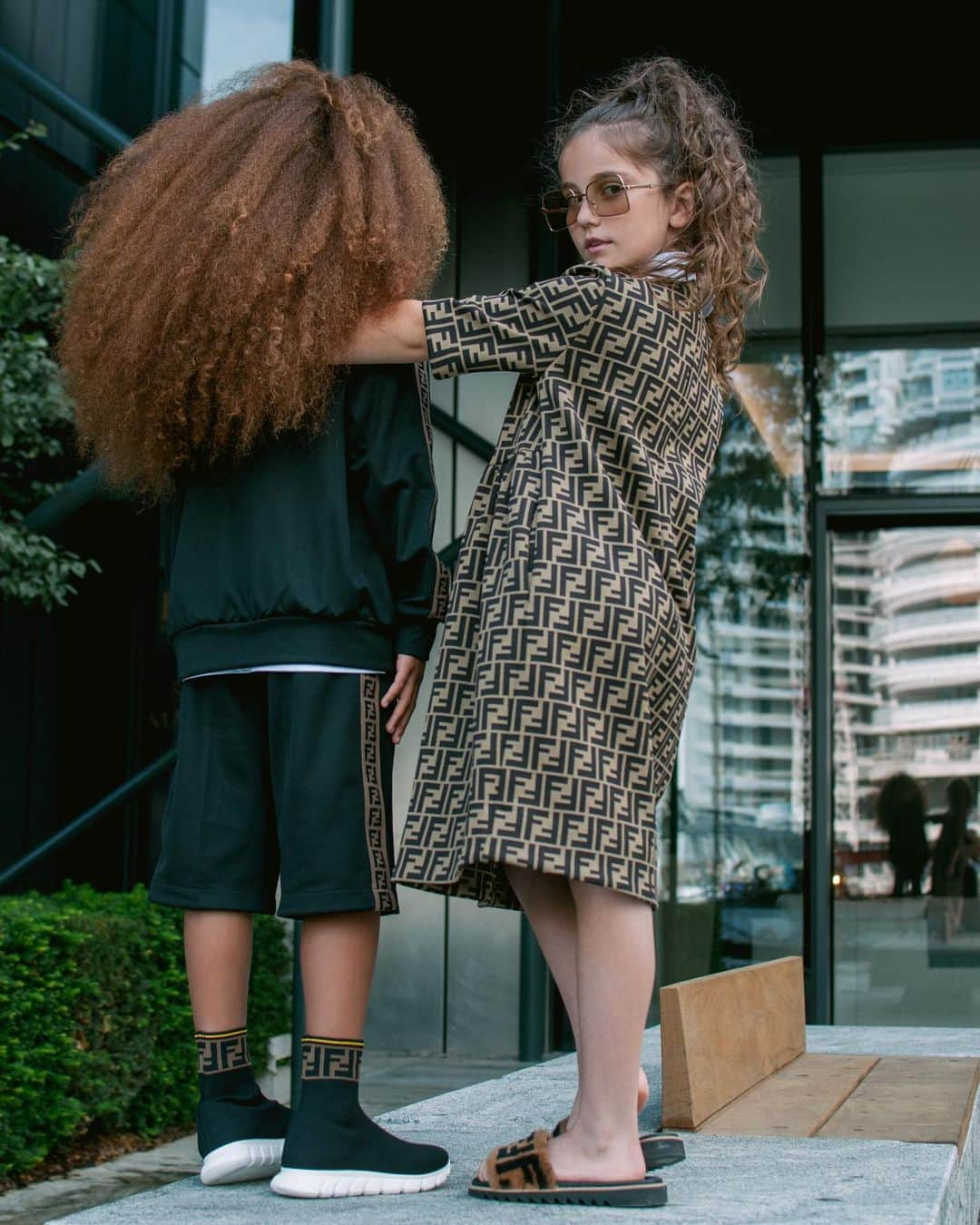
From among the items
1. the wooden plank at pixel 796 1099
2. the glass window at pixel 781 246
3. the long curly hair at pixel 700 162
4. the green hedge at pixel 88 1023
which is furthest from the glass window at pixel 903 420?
the long curly hair at pixel 700 162

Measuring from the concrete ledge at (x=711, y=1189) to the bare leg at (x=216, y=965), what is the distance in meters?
0.22

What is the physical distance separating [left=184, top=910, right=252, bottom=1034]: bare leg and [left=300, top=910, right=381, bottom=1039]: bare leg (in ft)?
0.38

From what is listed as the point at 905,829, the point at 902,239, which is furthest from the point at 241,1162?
the point at 902,239

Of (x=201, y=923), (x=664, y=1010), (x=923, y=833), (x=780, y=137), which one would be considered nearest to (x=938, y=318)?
(x=780, y=137)

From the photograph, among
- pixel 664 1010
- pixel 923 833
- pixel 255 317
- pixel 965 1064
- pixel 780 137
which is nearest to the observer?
pixel 255 317

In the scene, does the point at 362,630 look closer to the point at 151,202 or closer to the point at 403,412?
the point at 403,412

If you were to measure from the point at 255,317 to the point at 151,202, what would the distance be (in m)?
0.28

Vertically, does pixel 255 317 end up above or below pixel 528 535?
above

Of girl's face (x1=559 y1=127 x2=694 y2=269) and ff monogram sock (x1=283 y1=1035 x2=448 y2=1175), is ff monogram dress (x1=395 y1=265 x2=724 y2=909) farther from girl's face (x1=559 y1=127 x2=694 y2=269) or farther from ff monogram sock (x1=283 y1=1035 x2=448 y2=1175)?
ff monogram sock (x1=283 y1=1035 x2=448 y2=1175)

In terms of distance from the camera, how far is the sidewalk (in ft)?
12.6

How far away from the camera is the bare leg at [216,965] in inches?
81.6

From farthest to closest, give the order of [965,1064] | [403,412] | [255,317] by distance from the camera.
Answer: [965,1064] → [403,412] → [255,317]

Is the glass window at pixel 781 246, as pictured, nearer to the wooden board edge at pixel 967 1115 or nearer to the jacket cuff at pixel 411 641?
the wooden board edge at pixel 967 1115

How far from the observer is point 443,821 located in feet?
6.34
